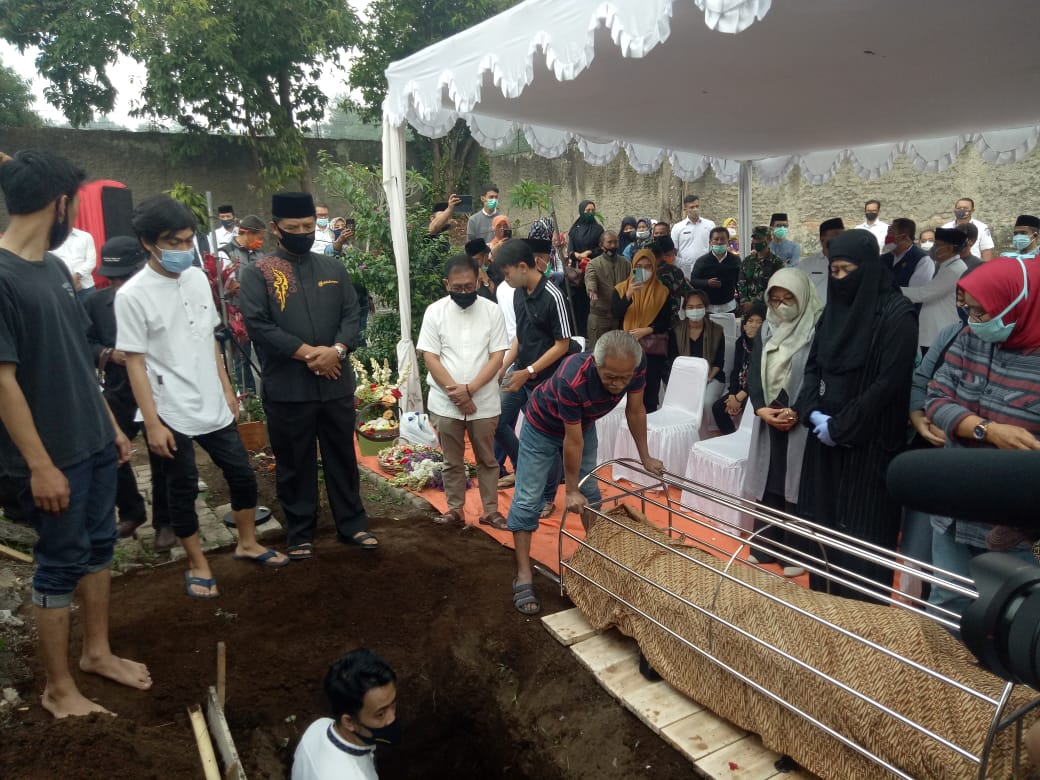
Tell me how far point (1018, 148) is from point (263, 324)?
7503 millimetres

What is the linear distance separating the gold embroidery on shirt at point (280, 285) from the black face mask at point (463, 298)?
107cm

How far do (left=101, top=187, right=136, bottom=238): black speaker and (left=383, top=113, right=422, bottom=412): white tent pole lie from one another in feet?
9.45

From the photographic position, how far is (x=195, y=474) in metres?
3.41

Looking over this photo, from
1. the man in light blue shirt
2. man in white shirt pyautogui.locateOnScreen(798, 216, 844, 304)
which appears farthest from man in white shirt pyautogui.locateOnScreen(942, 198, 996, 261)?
man in white shirt pyautogui.locateOnScreen(798, 216, 844, 304)

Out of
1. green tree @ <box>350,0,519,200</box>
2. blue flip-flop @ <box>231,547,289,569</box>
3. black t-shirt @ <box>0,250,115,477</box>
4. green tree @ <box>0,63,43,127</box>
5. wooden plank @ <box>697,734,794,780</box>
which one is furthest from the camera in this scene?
green tree @ <box>0,63,43,127</box>

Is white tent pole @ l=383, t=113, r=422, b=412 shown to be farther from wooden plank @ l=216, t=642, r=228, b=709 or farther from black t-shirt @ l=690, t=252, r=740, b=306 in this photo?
wooden plank @ l=216, t=642, r=228, b=709

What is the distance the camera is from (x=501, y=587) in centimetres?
367

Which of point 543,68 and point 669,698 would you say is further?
point 543,68

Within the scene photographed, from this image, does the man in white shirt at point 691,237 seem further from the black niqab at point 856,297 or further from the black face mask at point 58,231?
the black face mask at point 58,231

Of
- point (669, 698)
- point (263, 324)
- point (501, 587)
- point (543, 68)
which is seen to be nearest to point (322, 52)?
point (543, 68)

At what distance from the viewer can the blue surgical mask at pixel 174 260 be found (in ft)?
10.4

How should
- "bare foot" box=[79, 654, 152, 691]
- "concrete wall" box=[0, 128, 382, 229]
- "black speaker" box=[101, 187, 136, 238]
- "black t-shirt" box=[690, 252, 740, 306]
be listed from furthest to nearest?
1. "concrete wall" box=[0, 128, 382, 229]
2. "black t-shirt" box=[690, 252, 740, 306]
3. "black speaker" box=[101, 187, 136, 238]
4. "bare foot" box=[79, 654, 152, 691]

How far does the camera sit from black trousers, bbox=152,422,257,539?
330 centimetres

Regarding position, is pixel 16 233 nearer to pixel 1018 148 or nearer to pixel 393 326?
pixel 393 326
